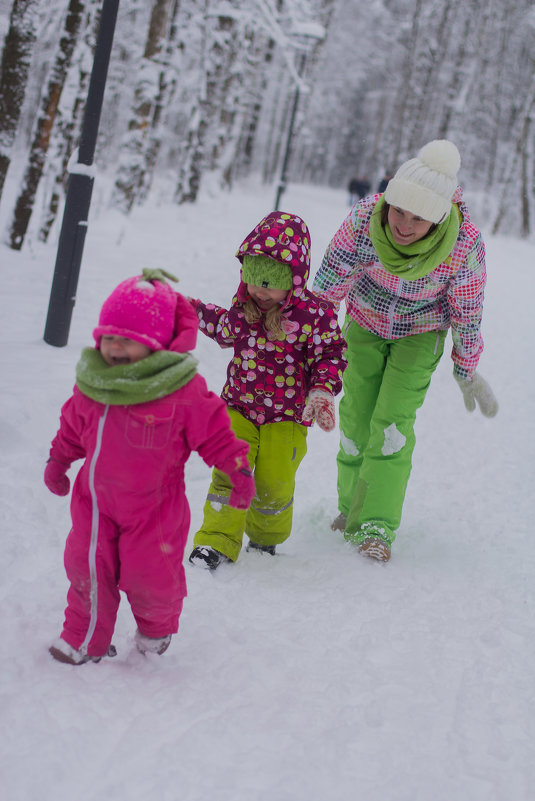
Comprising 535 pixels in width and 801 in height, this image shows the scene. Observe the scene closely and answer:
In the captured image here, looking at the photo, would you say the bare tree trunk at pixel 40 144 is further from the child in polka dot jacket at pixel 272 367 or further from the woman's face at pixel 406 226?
the woman's face at pixel 406 226

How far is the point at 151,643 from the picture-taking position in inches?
95.6

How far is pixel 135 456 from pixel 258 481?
1270mm

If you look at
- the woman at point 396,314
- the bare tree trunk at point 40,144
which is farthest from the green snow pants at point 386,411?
the bare tree trunk at point 40,144

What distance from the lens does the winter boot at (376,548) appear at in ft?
11.9

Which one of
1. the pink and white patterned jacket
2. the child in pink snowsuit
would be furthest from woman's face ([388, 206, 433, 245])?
the child in pink snowsuit

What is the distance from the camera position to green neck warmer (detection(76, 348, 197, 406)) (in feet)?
6.87

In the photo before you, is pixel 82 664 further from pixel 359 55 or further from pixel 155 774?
pixel 359 55

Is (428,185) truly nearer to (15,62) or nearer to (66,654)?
(66,654)

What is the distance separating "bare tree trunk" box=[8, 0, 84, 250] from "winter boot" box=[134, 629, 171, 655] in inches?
235

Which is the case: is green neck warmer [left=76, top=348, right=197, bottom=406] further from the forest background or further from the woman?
the forest background

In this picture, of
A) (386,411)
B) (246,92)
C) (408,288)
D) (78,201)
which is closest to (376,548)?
(386,411)

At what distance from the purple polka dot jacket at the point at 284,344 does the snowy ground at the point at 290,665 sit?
828 millimetres

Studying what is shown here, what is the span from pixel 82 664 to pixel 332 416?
1.36 meters

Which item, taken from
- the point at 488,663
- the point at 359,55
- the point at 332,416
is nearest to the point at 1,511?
the point at 332,416
